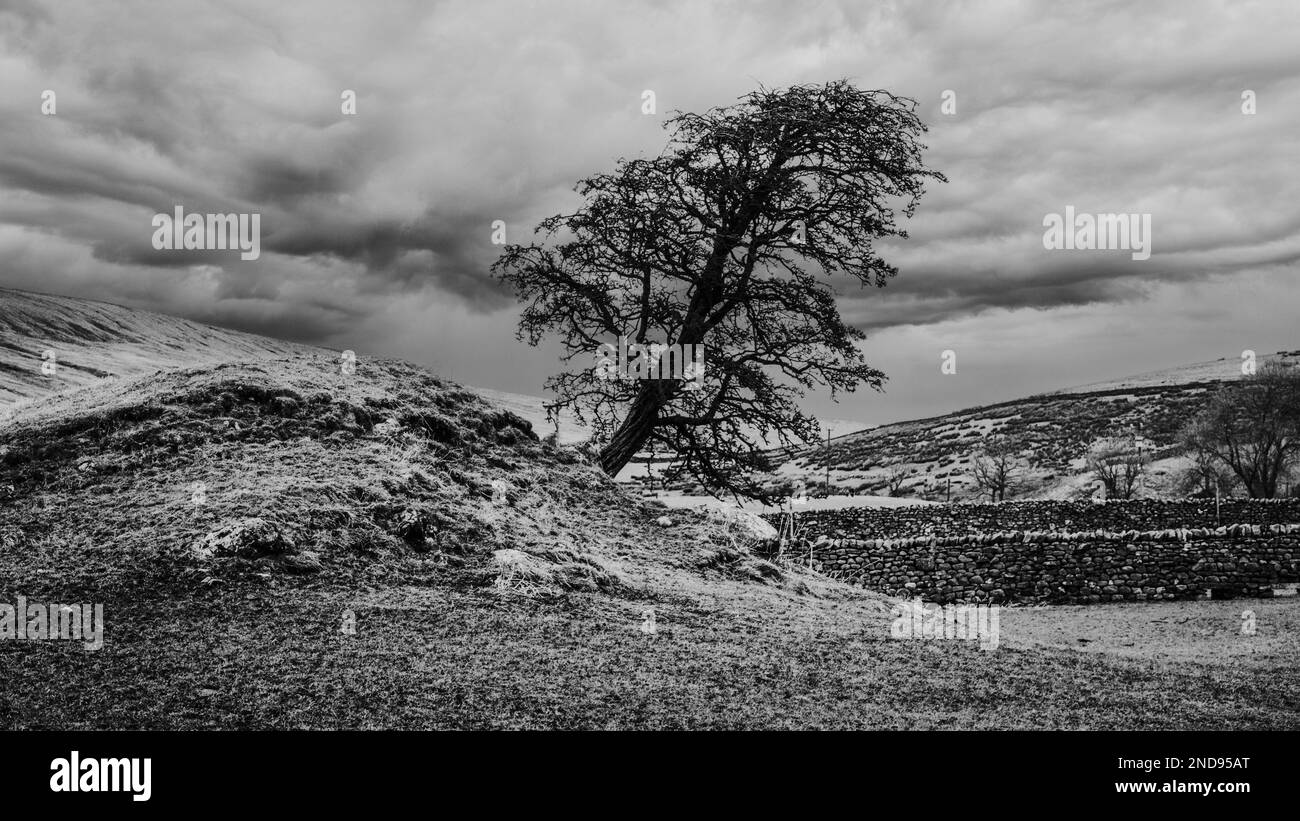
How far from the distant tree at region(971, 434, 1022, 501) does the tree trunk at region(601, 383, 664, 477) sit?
50.9 meters

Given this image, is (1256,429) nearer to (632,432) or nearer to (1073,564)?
(1073,564)

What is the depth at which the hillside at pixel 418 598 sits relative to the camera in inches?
293

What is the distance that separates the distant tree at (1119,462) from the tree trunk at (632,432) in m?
45.4

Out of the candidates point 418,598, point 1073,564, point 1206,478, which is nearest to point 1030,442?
point 1206,478

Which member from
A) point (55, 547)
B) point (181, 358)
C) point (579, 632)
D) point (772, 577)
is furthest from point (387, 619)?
point (181, 358)

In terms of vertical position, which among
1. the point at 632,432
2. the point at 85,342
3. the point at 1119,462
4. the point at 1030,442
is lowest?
the point at 632,432

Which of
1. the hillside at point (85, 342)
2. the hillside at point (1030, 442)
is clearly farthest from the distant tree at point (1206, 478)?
the hillside at point (85, 342)

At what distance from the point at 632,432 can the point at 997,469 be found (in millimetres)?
58591

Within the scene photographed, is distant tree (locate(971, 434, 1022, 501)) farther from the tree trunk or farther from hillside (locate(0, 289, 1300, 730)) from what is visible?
the tree trunk

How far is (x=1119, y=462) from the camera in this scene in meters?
64.9

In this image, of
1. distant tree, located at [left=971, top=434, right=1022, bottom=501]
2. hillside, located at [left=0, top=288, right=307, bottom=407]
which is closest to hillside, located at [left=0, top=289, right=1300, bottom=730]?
distant tree, located at [left=971, top=434, right=1022, bottom=501]

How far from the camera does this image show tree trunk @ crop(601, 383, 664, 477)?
17.5m

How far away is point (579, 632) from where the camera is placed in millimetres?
9633

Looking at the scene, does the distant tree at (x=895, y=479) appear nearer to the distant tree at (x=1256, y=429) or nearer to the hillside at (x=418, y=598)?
the distant tree at (x=1256, y=429)
